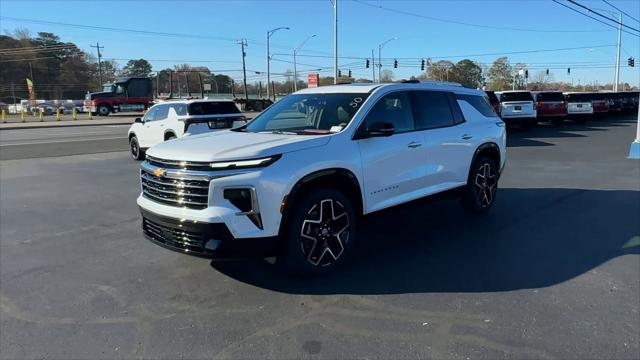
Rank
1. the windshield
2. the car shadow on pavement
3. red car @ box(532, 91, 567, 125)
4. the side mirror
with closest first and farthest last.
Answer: the car shadow on pavement < the side mirror < the windshield < red car @ box(532, 91, 567, 125)

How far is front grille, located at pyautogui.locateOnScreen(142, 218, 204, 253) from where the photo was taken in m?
4.13

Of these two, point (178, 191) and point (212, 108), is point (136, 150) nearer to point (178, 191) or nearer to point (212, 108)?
point (212, 108)

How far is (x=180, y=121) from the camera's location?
13547 millimetres

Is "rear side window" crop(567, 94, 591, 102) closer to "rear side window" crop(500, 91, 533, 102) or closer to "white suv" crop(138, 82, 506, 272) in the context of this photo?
"rear side window" crop(500, 91, 533, 102)

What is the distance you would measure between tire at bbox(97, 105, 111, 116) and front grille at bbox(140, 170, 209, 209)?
156 ft

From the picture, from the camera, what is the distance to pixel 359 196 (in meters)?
4.95

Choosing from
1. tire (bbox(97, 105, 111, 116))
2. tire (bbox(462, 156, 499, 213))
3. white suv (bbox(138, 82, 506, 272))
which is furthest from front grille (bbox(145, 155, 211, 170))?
tire (bbox(97, 105, 111, 116))

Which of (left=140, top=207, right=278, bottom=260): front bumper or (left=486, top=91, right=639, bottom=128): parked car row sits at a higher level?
(left=486, top=91, right=639, bottom=128): parked car row

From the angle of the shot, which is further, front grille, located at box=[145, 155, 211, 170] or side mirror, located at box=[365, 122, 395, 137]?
side mirror, located at box=[365, 122, 395, 137]

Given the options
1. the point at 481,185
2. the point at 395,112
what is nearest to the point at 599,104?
the point at 481,185

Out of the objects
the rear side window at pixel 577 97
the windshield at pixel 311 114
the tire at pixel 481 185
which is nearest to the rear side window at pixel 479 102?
the tire at pixel 481 185

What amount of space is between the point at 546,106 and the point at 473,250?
70.5ft

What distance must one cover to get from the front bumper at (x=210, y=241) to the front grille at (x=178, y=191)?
0.15 m

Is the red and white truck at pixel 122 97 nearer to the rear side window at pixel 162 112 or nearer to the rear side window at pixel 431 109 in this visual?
the rear side window at pixel 162 112
